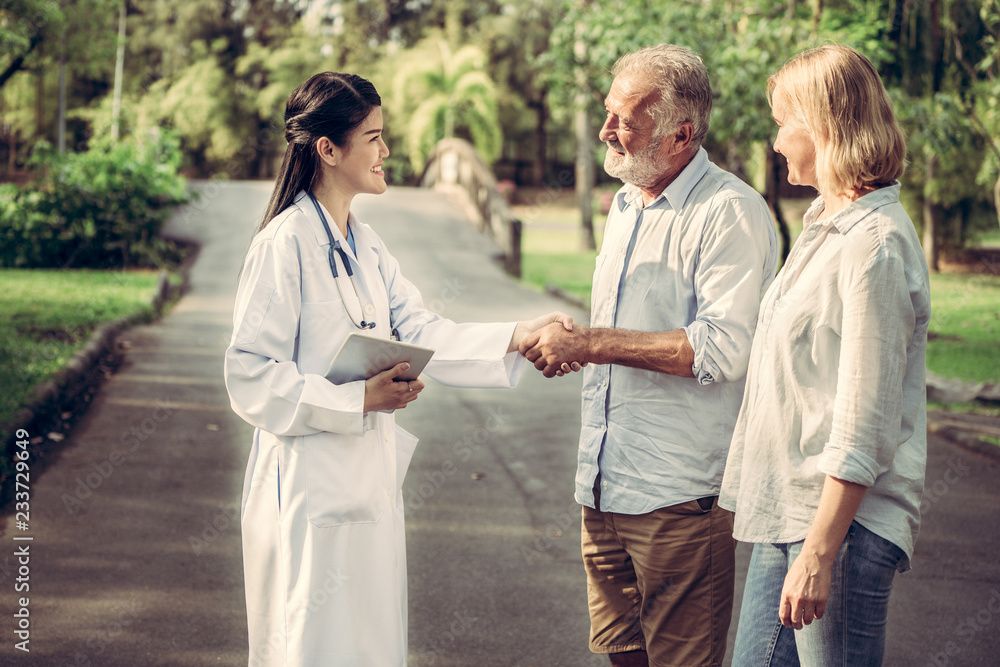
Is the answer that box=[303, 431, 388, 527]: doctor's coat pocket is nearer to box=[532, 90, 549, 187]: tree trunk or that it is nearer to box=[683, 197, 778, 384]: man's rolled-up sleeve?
box=[683, 197, 778, 384]: man's rolled-up sleeve

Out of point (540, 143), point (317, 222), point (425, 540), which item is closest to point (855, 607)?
point (317, 222)

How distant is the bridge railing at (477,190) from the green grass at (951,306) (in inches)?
25.3

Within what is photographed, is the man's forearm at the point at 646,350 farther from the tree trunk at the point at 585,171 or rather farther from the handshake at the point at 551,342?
the tree trunk at the point at 585,171

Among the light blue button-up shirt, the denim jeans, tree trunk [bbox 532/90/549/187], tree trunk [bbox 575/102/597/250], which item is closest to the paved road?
the light blue button-up shirt

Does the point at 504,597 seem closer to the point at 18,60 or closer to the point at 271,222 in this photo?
the point at 271,222

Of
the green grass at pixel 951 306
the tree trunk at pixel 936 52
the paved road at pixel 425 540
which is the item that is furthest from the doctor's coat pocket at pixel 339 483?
the tree trunk at pixel 936 52

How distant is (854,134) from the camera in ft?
6.74

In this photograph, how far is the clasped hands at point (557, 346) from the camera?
2828 millimetres

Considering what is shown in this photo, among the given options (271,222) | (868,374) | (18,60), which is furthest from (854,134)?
(18,60)

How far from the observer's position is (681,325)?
2.73 meters

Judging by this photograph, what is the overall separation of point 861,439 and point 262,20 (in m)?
42.8

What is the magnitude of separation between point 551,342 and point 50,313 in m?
9.12

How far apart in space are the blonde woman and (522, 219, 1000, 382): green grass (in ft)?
10.5

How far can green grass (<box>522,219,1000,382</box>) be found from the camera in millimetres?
9672
